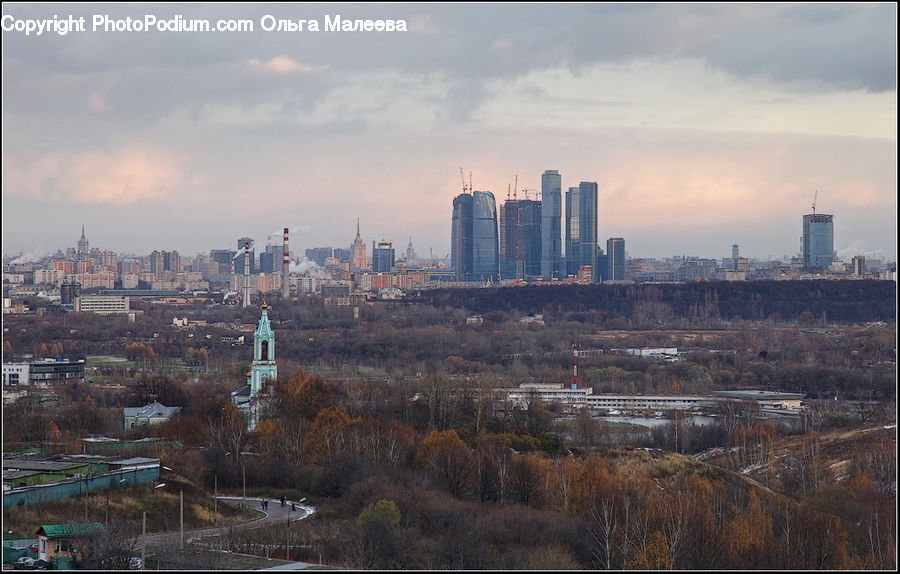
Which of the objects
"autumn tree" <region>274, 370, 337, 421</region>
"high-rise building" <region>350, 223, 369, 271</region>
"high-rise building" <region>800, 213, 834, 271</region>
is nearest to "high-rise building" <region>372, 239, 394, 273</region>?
"high-rise building" <region>350, 223, 369, 271</region>

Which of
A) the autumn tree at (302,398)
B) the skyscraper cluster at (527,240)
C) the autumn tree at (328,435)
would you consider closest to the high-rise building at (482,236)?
the skyscraper cluster at (527,240)

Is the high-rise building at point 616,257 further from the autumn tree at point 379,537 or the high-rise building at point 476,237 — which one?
the autumn tree at point 379,537

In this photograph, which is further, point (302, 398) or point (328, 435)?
point (302, 398)

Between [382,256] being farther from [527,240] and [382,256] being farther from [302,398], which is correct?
[302,398]

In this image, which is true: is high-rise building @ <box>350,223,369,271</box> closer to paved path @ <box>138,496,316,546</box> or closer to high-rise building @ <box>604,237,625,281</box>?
high-rise building @ <box>604,237,625,281</box>

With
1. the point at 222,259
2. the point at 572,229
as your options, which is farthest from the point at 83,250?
the point at 572,229
